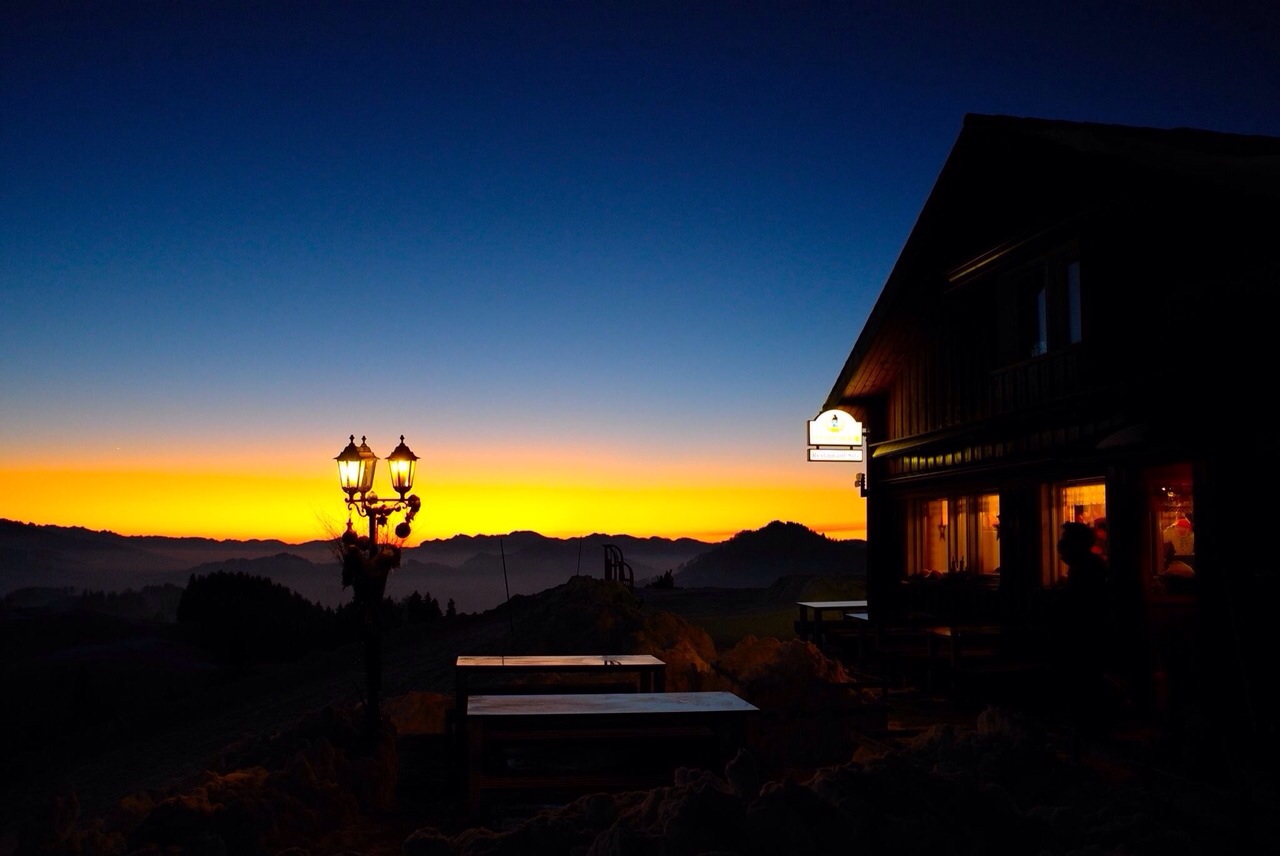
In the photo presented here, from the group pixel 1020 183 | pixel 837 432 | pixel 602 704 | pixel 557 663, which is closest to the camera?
pixel 602 704

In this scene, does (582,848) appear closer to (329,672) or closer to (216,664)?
(329,672)

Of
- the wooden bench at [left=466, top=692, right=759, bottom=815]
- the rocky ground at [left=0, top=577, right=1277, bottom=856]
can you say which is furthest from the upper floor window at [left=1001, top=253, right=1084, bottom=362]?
the wooden bench at [left=466, top=692, right=759, bottom=815]

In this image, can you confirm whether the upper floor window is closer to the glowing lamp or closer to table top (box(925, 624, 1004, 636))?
table top (box(925, 624, 1004, 636))

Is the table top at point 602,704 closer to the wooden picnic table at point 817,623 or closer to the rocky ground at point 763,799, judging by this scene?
the rocky ground at point 763,799

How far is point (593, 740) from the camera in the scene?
25.0 feet

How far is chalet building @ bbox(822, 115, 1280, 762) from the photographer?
310 inches

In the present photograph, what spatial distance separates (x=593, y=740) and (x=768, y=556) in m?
84.4

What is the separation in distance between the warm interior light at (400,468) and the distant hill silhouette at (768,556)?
73193mm

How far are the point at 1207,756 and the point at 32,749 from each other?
21580 mm

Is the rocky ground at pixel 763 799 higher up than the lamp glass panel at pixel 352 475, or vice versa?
the lamp glass panel at pixel 352 475

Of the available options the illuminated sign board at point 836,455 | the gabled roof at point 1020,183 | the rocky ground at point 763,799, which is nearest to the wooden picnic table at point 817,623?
the illuminated sign board at point 836,455

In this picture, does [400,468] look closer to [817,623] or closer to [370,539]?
[370,539]

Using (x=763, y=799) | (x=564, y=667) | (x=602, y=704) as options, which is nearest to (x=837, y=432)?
(x=564, y=667)

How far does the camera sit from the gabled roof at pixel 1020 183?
8.35 meters
